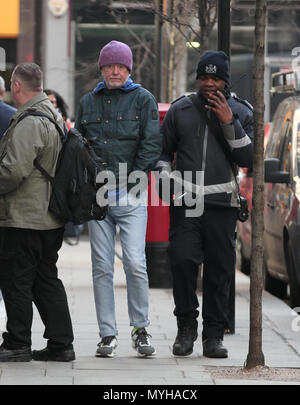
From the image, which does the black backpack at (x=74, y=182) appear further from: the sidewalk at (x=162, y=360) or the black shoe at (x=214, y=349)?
the black shoe at (x=214, y=349)

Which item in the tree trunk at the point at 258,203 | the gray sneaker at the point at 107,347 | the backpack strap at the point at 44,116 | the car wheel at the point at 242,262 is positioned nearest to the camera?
the tree trunk at the point at 258,203

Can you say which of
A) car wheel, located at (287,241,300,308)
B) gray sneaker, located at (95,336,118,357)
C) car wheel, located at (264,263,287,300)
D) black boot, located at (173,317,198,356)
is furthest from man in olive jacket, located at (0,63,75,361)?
car wheel, located at (264,263,287,300)

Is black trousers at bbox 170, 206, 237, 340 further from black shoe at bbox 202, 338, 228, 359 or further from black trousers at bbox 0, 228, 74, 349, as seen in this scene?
black trousers at bbox 0, 228, 74, 349

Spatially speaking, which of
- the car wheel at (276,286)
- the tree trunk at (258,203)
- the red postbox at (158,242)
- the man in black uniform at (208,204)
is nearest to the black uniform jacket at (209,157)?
the man in black uniform at (208,204)

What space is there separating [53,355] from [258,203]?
1566mm

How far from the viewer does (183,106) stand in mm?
7656

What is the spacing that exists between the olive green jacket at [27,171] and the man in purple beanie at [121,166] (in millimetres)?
380

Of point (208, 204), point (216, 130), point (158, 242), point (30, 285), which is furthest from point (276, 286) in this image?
point (30, 285)

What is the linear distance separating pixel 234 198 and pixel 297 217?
2716mm

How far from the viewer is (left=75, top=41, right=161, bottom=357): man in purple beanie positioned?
7.48 metres

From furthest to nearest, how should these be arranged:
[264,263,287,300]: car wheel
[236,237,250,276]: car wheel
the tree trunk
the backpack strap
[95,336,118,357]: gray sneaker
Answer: [236,237,250,276]: car wheel, [264,263,287,300]: car wheel, [95,336,118,357]: gray sneaker, the backpack strap, the tree trunk

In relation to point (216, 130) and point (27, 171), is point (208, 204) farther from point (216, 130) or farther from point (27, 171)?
point (27, 171)

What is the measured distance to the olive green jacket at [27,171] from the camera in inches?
278

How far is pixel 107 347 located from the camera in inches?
295
